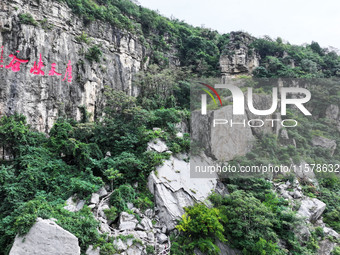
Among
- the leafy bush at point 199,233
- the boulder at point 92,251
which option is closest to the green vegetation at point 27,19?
the boulder at point 92,251

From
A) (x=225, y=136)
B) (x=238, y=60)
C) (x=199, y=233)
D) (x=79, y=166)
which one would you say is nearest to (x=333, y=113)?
(x=238, y=60)

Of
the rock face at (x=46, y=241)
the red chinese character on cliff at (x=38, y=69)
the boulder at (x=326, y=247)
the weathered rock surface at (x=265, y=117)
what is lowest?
the boulder at (x=326, y=247)

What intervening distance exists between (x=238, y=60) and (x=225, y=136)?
12.1m

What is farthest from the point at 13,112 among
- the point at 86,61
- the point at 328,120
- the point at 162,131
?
the point at 328,120

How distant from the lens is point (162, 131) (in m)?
10.9

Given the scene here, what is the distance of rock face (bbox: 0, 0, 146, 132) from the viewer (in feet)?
34.4

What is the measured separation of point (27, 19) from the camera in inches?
436

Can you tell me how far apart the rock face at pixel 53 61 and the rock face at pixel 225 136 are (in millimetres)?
7264

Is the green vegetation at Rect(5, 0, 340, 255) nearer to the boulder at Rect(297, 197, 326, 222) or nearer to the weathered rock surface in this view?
the weathered rock surface

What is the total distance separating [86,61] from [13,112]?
17.5 ft

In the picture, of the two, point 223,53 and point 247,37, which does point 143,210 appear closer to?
point 223,53

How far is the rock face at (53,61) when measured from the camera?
413 inches

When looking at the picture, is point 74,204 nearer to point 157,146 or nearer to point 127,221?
point 127,221

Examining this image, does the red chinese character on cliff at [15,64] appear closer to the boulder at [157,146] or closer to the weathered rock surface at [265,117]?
the boulder at [157,146]
